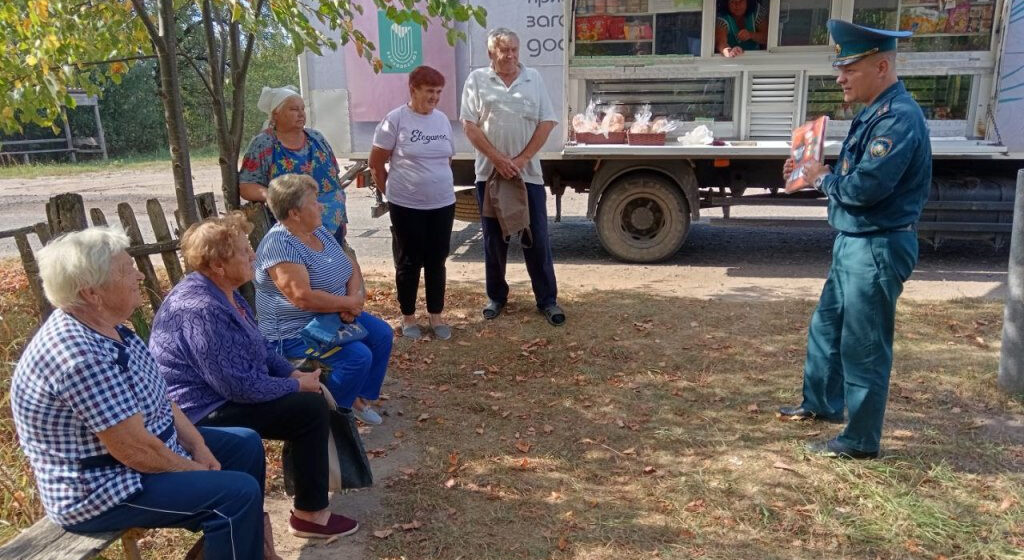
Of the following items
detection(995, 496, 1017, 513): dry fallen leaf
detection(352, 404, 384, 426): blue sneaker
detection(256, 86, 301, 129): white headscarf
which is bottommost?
detection(995, 496, 1017, 513): dry fallen leaf

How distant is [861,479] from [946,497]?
326mm

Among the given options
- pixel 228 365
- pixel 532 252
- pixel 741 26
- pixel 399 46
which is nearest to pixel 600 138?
pixel 741 26

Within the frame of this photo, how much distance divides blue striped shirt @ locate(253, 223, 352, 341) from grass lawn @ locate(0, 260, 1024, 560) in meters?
0.85

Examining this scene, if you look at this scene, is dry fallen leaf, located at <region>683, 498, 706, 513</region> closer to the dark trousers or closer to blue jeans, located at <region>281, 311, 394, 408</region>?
blue jeans, located at <region>281, 311, 394, 408</region>

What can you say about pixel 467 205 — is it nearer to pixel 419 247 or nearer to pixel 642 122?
pixel 642 122

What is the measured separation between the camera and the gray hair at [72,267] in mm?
2080

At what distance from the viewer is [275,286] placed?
3531mm

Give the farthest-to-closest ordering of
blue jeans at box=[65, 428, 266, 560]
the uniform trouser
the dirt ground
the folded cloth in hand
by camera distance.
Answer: the dirt ground < the folded cloth in hand < the uniform trouser < blue jeans at box=[65, 428, 266, 560]

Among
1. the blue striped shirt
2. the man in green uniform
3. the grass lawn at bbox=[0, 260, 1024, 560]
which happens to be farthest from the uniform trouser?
the blue striped shirt

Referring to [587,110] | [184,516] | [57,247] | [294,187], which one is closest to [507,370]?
[294,187]

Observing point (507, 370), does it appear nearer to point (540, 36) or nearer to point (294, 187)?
point (294, 187)

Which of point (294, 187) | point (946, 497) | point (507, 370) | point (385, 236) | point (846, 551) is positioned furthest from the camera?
point (385, 236)

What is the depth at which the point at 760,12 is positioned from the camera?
23.6 ft

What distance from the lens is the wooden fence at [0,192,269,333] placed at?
13.1ft
